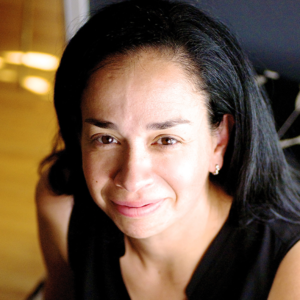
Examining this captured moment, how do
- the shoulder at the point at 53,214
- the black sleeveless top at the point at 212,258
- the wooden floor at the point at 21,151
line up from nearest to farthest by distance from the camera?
the black sleeveless top at the point at 212,258, the shoulder at the point at 53,214, the wooden floor at the point at 21,151

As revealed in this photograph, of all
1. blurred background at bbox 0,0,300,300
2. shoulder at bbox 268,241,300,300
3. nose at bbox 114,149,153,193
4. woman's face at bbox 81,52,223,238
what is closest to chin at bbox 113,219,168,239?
woman's face at bbox 81,52,223,238

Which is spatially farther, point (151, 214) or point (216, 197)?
point (216, 197)

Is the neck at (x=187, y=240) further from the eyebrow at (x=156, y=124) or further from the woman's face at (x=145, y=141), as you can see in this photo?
the eyebrow at (x=156, y=124)

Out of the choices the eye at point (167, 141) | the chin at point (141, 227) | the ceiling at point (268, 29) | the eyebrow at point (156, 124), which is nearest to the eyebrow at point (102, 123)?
the eyebrow at point (156, 124)

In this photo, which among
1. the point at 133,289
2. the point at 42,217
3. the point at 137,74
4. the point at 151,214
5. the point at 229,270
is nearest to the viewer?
the point at 137,74

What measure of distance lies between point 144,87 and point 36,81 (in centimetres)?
291

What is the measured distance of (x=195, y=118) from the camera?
3.10 feet

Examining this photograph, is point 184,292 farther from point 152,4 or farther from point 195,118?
point 152,4

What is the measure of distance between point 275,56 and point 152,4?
72 cm

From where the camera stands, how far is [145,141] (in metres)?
0.93

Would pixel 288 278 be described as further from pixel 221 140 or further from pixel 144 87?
pixel 144 87

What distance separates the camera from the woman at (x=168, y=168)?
0.92m

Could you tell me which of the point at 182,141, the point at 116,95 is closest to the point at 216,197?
the point at 182,141

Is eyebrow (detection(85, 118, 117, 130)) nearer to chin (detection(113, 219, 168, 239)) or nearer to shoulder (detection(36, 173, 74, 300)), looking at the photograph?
chin (detection(113, 219, 168, 239))
